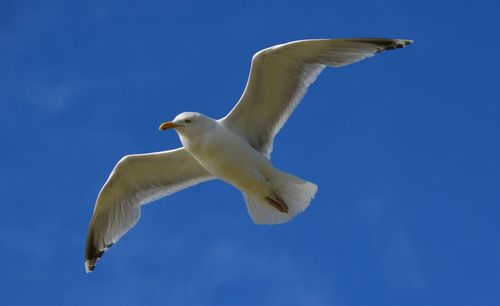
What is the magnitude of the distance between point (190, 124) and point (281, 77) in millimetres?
952

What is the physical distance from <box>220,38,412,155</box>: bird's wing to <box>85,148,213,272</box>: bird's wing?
2.56ft

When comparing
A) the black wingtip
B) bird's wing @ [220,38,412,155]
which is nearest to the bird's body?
bird's wing @ [220,38,412,155]

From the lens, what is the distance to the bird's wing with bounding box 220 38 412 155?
886cm

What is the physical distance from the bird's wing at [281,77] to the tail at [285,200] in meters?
0.47

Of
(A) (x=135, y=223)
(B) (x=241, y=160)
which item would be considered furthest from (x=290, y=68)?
(A) (x=135, y=223)

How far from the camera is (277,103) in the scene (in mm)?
9203

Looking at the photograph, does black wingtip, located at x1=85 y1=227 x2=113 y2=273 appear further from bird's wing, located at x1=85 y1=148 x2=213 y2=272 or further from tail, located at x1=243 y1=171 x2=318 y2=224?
tail, located at x1=243 y1=171 x2=318 y2=224

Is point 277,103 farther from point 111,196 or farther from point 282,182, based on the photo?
point 111,196

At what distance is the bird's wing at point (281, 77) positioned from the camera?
8859mm

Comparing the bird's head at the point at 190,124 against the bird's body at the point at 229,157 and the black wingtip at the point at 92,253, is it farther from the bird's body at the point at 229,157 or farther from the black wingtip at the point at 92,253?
the black wingtip at the point at 92,253

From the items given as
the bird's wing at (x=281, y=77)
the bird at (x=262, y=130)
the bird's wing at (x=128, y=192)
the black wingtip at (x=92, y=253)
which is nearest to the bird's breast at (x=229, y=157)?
the bird at (x=262, y=130)

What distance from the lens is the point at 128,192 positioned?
992 centimetres

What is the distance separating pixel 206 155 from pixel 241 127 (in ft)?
2.01

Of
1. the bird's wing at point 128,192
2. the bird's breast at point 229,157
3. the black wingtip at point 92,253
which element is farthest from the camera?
the black wingtip at point 92,253
